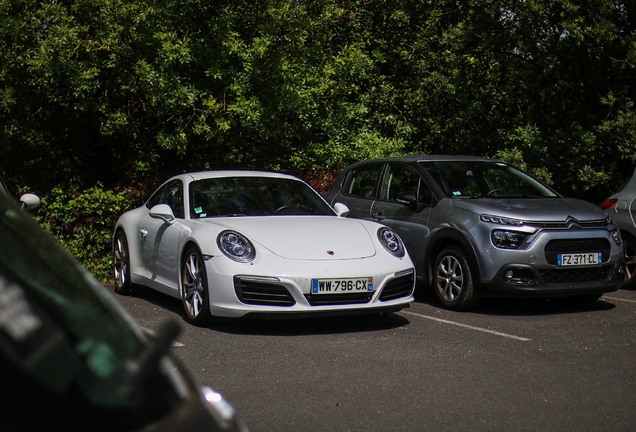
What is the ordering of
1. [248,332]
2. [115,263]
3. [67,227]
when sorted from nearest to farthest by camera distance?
[248,332]
[115,263]
[67,227]

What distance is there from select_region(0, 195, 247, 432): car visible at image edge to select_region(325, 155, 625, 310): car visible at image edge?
25.1 feet

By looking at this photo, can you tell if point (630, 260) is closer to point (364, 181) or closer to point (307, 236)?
point (364, 181)

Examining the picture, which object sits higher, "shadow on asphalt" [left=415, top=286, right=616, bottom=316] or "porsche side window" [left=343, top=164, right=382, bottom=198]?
"porsche side window" [left=343, top=164, right=382, bottom=198]

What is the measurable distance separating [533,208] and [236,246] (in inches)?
123

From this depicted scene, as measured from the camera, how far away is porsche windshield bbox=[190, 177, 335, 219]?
8.80 metres

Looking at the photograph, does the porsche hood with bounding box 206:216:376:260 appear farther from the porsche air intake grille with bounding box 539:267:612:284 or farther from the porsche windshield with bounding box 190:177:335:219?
the porsche air intake grille with bounding box 539:267:612:284

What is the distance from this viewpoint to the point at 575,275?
890cm

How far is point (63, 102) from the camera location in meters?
14.6

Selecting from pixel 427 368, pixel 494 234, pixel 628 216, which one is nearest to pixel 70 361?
pixel 427 368

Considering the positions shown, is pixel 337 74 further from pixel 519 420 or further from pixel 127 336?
pixel 127 336

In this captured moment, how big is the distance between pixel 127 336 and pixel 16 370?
21 cm

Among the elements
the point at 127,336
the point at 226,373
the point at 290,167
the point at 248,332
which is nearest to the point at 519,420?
the point at 226,373

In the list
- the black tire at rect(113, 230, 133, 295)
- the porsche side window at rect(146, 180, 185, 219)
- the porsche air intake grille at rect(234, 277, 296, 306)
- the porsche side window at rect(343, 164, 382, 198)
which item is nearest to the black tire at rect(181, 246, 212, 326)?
the porsche air intake grille at rect(234, 277, 296, 306)

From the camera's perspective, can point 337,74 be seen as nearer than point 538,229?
No
